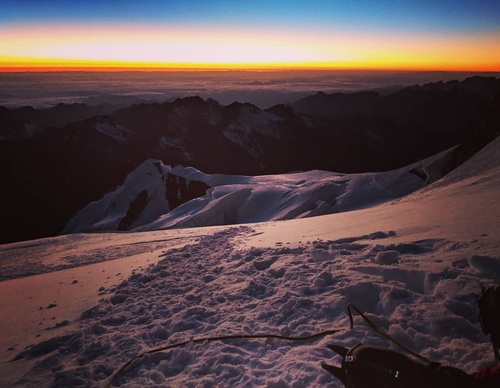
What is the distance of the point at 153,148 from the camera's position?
99.1 meters

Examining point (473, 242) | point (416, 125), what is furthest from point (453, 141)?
point (473, 242)

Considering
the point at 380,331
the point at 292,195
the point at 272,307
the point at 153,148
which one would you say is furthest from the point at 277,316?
the point at 153,148

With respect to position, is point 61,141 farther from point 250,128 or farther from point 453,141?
point 453,141

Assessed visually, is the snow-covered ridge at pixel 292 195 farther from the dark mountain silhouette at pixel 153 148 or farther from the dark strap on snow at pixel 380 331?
the dark mountain silhouette at pixel 153 148

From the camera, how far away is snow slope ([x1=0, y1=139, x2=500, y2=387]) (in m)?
3.40

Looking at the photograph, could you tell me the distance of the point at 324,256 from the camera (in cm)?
565

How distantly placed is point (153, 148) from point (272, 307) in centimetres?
9957

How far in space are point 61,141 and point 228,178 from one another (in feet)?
286

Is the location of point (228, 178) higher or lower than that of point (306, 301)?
lower

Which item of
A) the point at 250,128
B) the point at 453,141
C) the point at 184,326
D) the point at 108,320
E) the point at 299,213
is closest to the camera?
the point at 184,326

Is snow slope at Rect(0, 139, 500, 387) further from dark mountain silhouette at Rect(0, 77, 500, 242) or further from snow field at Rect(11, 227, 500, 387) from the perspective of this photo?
dark mountain silhouette at Rect(0, 77, 500, 242)

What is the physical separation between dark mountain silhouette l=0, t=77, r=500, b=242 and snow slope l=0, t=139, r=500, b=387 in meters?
67.7

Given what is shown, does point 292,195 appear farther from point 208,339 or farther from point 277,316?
point 208,339

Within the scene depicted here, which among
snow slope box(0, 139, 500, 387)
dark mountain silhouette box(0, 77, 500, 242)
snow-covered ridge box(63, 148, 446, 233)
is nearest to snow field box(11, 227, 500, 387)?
snow slope box(0, 139, 500, 387)
